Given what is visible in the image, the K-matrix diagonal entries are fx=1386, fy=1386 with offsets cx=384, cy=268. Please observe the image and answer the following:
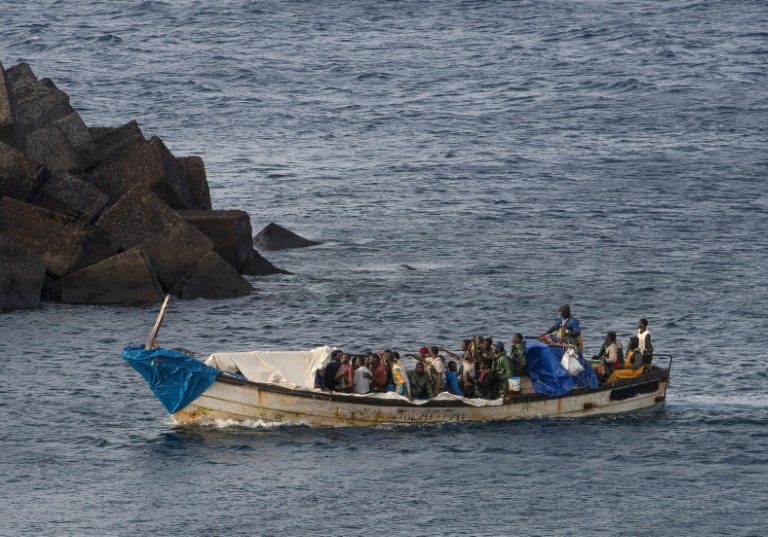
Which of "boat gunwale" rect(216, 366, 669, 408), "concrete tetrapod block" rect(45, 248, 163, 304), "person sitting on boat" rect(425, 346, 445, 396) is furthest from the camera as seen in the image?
"concrete tetrapod block" rect(45, 248, 163, 304)

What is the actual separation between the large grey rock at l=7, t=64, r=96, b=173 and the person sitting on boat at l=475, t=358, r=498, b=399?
67.5 feet

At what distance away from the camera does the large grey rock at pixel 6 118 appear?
1901 inches

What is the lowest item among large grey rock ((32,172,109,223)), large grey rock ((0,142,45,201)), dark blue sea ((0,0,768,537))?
dark blue sea ((0,0,768,537))

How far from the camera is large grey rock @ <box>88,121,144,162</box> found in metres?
51.8

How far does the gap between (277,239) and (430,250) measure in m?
6.21

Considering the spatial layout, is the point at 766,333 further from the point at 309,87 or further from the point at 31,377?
the point at 309,87

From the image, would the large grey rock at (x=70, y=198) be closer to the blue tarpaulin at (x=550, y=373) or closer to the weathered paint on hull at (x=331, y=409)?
the weathered paint on hull at (x=331, y=409)

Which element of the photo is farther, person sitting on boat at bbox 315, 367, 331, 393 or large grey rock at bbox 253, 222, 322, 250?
large grey rock at bbox 253, 222, 322, 250

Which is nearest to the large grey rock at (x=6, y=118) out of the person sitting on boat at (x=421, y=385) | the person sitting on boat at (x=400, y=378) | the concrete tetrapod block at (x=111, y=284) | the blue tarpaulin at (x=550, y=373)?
the concrete tetrapod block at (x=111, y=284)

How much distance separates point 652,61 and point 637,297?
48.3 meters

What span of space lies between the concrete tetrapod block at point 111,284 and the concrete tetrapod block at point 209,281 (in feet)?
3.83

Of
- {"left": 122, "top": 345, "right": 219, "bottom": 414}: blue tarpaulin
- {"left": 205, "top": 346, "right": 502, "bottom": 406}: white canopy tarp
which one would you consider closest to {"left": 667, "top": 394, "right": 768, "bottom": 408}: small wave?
{"left": 205, "top": 346, "right": 502, "bottom": 406}: white canopy tarp

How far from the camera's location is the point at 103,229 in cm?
4631

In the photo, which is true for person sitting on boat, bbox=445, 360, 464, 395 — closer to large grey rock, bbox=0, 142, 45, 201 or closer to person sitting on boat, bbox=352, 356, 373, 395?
person sitting on boat, bbox=352, 356, 373, 395
